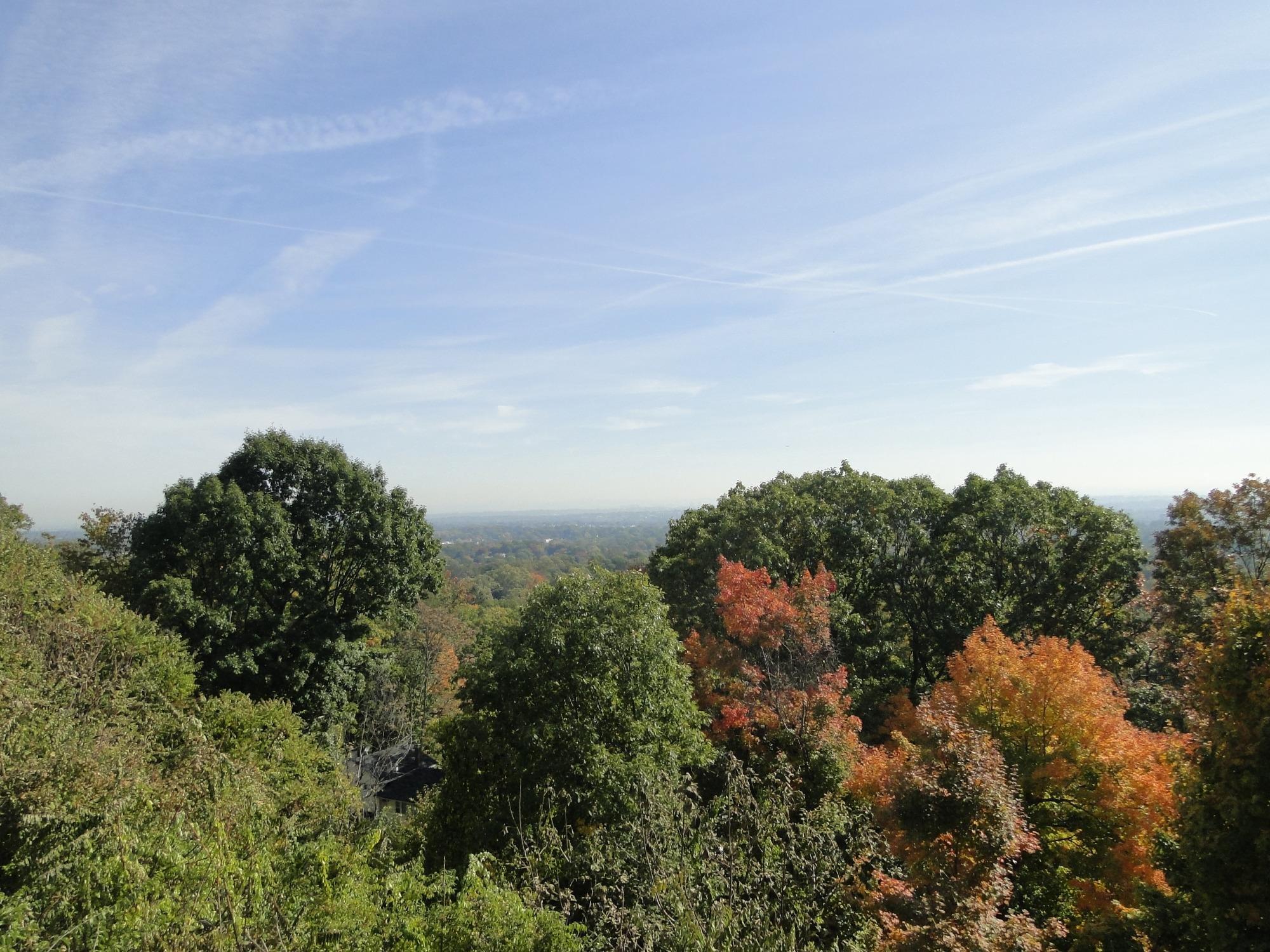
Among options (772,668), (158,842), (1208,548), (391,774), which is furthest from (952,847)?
(391,774)

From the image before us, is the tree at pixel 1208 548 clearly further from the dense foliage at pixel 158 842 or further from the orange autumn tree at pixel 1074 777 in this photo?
the dense foliage at pixel 158 842

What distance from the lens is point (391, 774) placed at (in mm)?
24953

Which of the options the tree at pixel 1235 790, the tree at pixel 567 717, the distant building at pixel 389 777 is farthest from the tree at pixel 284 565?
the tree at pixel 1235 790

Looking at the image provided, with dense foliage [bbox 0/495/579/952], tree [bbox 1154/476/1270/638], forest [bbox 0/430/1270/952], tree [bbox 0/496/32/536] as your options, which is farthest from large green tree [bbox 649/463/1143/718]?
tree [bbox 0/496/32/536]

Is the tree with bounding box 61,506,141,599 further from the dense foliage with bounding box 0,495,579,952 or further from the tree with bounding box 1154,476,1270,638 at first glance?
the tree with bounding box 1154,476,1270,638

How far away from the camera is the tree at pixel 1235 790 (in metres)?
5.75

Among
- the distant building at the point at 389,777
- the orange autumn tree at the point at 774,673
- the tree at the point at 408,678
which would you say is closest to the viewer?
the orange autumn tree at the point at 774,673

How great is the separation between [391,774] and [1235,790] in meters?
25.8

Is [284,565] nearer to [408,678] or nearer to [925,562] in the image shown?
[408,678]

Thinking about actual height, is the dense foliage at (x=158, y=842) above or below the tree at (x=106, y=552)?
below

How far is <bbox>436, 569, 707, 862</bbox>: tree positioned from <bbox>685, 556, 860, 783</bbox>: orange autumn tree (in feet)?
9.60

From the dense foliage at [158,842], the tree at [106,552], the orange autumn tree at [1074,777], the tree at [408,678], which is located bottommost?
the tree at [408,678]

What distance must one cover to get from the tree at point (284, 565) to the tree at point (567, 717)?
A: 728cm

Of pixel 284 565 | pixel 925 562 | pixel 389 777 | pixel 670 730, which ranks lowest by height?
pixel 389 777
